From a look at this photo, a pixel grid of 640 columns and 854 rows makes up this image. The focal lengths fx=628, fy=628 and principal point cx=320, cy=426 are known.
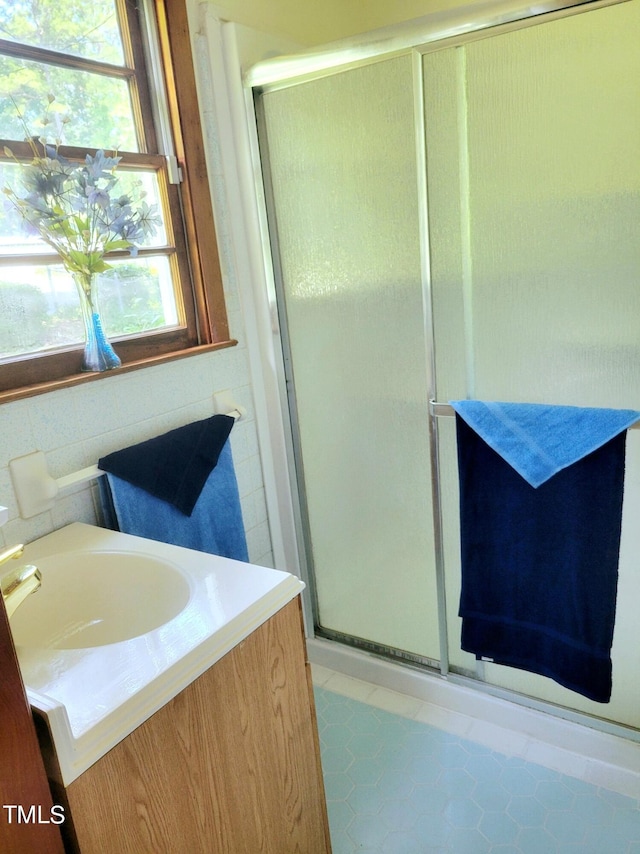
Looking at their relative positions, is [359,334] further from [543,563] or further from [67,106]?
[67,106]

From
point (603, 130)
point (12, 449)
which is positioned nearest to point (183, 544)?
point (12, 449)

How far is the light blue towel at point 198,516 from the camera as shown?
1.47m

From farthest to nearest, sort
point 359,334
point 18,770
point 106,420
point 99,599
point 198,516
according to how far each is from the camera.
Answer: point 359,334 → point 198,516 → point 106,420 → point 99,599 → point 18,770

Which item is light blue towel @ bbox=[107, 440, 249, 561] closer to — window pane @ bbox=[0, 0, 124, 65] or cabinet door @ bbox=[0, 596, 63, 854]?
cabinet door @ bbox=[0, 596, 63, 854]

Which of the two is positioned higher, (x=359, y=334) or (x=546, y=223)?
(x=546, y=223)

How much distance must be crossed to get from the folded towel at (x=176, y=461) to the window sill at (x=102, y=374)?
0.59 feet

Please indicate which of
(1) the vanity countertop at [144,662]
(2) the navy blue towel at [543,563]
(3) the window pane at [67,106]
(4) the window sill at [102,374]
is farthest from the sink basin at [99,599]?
(3) the window pane at [67,106]

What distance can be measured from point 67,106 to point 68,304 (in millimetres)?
462

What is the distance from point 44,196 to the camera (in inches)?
53.1

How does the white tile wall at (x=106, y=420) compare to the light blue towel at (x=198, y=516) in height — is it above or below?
above

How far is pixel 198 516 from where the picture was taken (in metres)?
1.62

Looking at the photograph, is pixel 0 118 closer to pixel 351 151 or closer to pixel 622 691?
pixel 351 151

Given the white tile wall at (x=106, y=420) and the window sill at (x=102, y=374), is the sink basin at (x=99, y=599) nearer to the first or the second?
the white tile wall at (x=106, y=420)

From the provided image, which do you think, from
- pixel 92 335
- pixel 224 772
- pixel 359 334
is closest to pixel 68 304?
pixel 92 335
